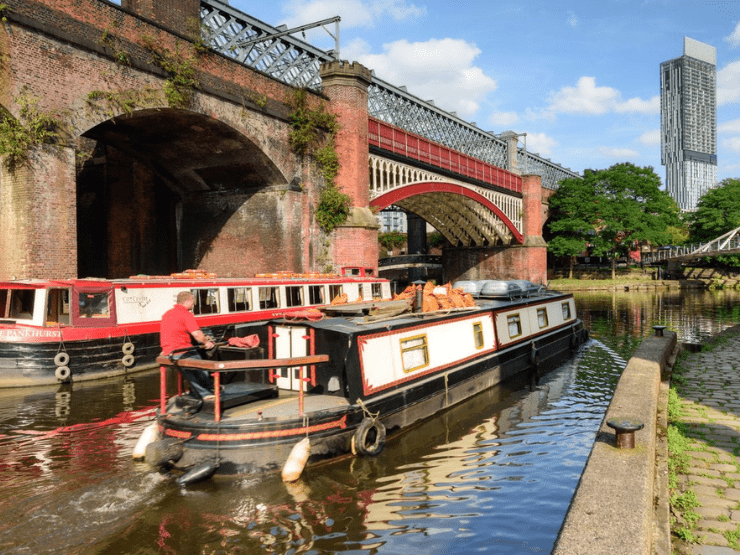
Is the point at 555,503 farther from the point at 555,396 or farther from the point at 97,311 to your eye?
the point at 97,311

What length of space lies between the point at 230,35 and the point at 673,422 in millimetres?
21006

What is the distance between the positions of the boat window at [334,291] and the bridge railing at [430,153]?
8902 millimetres

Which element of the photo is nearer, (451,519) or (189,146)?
(451,519)

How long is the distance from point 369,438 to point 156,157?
59.1ft

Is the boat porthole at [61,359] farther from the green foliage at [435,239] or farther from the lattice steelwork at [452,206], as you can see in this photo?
the green foliage at [435,239]

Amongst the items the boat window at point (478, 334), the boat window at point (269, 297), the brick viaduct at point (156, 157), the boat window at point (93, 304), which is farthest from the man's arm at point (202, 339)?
the boat window at point (269, 297)

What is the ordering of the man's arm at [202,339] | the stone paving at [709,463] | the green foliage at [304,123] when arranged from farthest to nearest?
1. the green foliage at [304,123]
2. the man's arm at [202,339]
3. the stone paving at [709,463]

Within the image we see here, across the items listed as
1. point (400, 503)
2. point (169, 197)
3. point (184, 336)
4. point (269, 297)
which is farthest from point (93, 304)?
point (169, 197)

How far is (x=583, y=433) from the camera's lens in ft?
30.3

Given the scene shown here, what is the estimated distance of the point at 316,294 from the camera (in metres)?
18.8

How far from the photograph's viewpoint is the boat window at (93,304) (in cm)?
1303

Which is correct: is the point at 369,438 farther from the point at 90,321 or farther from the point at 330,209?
the point at 330,209

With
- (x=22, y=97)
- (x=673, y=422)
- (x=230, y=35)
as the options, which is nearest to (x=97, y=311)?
(x=22, y=97)

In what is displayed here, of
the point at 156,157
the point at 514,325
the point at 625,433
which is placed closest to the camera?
the point at 625,433
